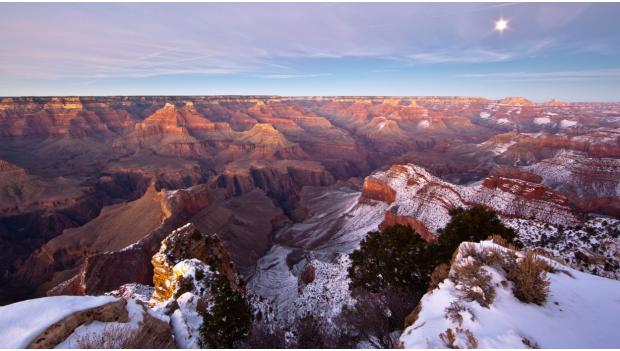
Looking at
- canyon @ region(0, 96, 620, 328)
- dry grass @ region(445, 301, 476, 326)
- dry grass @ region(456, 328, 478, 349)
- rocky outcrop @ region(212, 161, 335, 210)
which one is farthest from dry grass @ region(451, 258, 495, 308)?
rocky outcrop @ region(212, 161, 335, 210)

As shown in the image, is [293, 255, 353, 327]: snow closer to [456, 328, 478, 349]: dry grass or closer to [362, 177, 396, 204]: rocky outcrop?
[456, 328, 478, 349]: dry grass

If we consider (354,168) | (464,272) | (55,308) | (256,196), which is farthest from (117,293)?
(354,168)

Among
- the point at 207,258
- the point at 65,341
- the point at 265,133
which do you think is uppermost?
the point at 65,341

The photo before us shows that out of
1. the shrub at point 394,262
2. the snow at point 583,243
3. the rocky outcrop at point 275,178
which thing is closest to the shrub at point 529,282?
the shrub at point 394,262

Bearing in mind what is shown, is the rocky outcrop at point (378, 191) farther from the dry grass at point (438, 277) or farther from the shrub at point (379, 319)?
the dry grass at point (438, 277)

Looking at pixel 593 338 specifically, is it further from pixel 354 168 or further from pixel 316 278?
pixel 354 168
